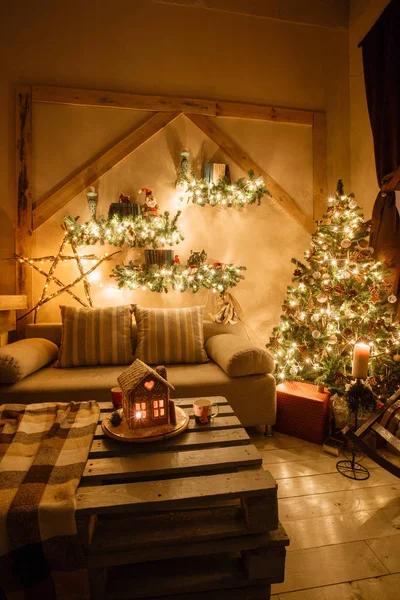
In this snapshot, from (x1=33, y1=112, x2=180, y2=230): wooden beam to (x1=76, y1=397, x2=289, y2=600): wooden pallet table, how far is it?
2537mm

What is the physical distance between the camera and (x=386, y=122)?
2955 millimetres

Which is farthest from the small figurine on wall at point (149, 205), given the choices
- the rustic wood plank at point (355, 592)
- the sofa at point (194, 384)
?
the rustic wood plank at point (355, 592)

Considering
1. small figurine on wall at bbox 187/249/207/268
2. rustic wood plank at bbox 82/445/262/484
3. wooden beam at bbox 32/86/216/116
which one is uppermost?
wooden beam at bbox 32/86/216/116

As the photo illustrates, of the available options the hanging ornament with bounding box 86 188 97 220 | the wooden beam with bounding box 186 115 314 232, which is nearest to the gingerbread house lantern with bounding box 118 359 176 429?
the hanging ornament with bounding box 86 188 97 220

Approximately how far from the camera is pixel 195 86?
3.49 meters

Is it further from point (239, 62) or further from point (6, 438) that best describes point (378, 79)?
point (6, 438)

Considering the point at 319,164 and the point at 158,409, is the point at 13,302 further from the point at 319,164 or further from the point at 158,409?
the point at 319,164

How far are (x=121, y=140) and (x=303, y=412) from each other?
2.81 meters

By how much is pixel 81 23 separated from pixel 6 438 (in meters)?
3.59

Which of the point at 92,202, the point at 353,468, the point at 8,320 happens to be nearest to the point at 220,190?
the point at 92,202

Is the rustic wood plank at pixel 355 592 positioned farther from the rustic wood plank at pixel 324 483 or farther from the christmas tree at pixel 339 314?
the christmas tree at pixel 339 314

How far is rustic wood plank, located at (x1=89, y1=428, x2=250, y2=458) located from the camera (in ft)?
4.71

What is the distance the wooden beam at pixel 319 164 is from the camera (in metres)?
3.72

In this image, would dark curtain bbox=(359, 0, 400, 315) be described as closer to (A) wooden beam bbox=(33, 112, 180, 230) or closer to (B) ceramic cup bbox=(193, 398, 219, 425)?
(A) wooden beam bbox=(33, 112, 180, 230)
